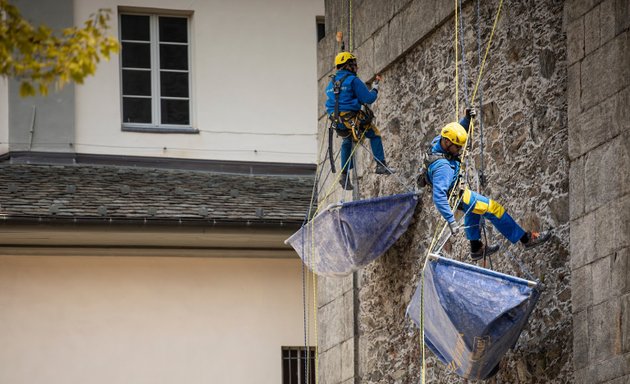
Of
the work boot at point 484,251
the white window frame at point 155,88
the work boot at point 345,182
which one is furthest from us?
the white window frame at point 155,88

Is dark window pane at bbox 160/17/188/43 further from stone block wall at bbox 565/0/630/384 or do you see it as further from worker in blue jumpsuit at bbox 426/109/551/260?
stone block wall at bbox 565/0/630/384

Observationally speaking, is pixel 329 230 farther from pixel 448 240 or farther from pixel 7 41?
pixel 7 41

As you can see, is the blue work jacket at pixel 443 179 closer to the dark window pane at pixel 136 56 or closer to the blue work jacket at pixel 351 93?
the blue work jacket at pixel 351 93

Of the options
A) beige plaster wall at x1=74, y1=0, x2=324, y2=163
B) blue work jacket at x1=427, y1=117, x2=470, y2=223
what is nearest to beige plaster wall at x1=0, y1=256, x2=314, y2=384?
beige plaster wall at x1=74, y1=0, x2=324, y2=163

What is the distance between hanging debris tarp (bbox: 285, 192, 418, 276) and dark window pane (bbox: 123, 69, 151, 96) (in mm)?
9359

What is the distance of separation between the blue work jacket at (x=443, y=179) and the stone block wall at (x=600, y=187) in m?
1.10

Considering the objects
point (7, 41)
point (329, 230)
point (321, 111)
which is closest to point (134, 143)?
point (321, 111)

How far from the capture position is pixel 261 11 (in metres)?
28.1

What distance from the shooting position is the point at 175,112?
27.2 meters

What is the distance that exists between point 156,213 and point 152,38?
4.67 meters

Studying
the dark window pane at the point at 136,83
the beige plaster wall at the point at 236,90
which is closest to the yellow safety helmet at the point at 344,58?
the beige plaster wall at the point at 236,90

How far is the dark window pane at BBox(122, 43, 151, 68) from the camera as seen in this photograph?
27.1 meters

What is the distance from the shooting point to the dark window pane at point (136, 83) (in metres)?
27.2

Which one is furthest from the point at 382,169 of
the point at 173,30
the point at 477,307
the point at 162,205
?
the point at 173,30
